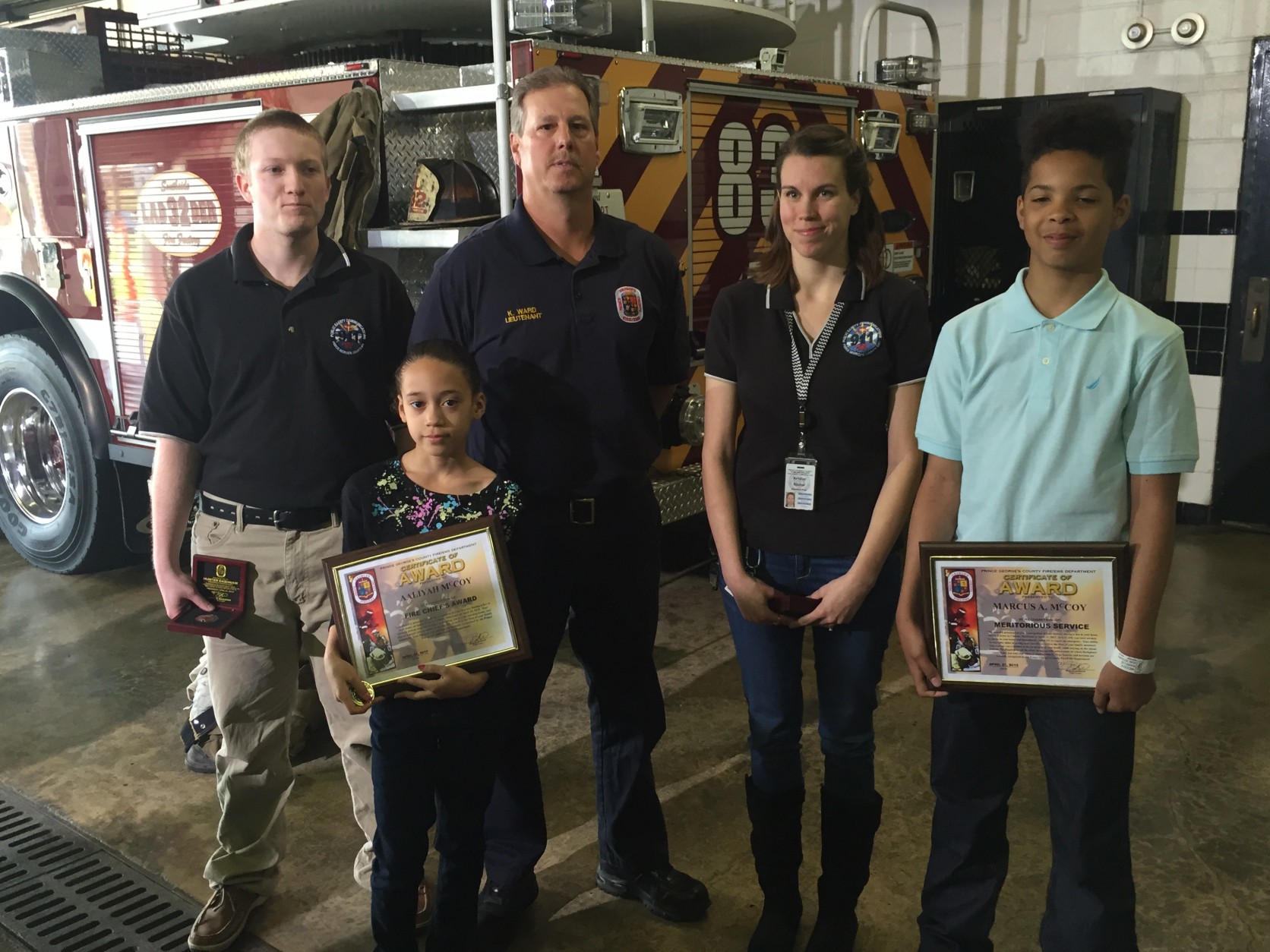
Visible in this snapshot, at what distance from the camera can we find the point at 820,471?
7.24 feet

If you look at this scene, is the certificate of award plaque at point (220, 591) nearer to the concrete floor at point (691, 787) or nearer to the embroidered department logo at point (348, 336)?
the embroidered department logo at point (348, 336)

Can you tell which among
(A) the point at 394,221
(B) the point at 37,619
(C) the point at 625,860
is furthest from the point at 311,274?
(B) the point at 37,619

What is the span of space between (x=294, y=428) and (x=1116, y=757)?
172 cm

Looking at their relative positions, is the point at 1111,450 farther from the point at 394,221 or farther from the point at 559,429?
the point at 394,221

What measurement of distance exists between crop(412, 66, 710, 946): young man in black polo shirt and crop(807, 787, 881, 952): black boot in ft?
1.81

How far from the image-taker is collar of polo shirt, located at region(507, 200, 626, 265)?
7.75 ft

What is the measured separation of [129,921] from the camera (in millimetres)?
2717

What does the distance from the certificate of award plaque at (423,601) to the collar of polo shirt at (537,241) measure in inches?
23.6

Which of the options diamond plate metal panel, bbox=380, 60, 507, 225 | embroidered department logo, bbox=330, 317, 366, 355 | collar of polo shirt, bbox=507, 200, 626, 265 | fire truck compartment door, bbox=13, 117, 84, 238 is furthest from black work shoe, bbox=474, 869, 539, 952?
fire truck compartment door, bbox=13, 117, 84, 238

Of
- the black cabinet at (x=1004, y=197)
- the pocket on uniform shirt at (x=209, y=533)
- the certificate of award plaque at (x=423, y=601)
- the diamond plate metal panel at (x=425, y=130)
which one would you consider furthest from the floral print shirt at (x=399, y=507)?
the black cabinet at (x=1004, y=197)

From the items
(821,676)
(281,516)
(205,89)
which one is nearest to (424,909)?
(281,516)

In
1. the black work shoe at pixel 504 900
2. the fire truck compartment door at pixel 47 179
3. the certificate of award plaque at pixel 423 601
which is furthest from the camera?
the fire truck compartment door at pixel 47 179

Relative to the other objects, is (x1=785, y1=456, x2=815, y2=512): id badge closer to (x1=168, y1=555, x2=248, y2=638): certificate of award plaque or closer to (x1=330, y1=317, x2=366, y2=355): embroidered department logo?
(x1=330, y1=317, x2=366, y2=355): embroidered department logo

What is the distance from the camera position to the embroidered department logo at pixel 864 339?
2.16 metres
